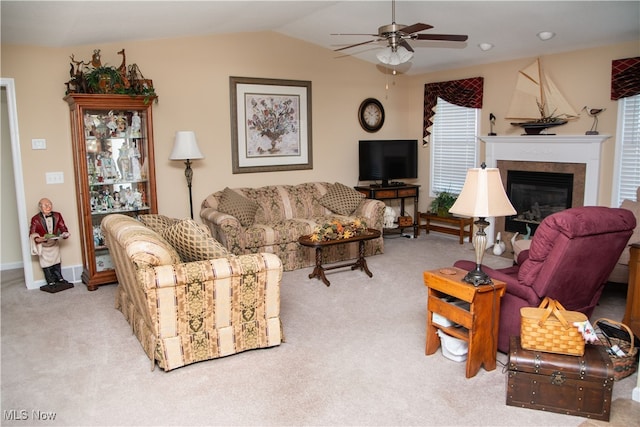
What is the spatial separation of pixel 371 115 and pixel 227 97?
7.73ft

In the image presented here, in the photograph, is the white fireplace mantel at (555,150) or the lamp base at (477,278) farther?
the white fireplace mantel at (555,150)

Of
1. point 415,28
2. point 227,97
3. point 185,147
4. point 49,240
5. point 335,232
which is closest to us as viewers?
point 415,28

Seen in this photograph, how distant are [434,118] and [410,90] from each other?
0.69m

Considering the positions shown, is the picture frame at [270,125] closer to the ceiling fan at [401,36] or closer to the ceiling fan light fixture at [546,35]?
the ceiling fan at [401,36]

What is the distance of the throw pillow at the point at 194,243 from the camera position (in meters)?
3.52

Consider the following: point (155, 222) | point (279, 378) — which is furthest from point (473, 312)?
point (155, 222)

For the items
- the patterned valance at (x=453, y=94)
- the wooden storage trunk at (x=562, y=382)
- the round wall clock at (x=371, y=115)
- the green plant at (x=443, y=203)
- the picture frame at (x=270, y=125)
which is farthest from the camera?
the round wall clock at (x=371, y=115)

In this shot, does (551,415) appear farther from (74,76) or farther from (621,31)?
(74,76)

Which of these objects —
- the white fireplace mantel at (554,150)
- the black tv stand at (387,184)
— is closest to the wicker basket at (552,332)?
the white fireplace mantel at (554,150)

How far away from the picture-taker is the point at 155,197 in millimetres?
5566

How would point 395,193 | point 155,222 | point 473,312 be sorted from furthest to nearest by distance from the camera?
point 395,193
point 155,222
point 473,312

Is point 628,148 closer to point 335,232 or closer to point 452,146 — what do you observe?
point 452,146

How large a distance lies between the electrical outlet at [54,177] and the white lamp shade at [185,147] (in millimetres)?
1157

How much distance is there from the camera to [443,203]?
741 cm
